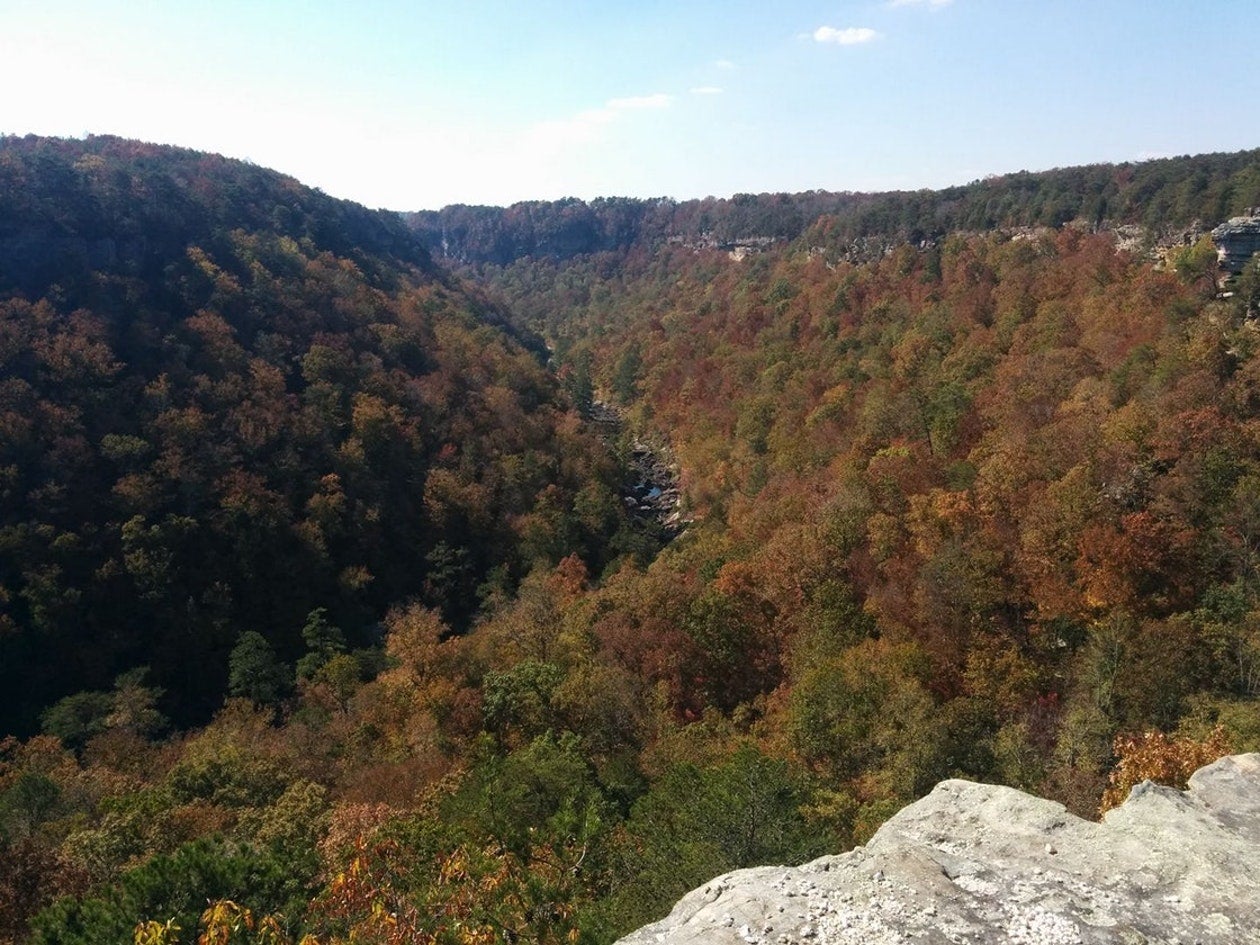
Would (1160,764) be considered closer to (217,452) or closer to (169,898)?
(169,898)

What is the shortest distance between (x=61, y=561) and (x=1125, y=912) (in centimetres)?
5134

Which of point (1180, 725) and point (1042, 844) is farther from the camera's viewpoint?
point (1180, 725)

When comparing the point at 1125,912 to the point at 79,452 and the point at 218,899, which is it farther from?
the point at 79,452

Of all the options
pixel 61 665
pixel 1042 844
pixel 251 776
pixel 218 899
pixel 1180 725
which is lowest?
pixel 61 665

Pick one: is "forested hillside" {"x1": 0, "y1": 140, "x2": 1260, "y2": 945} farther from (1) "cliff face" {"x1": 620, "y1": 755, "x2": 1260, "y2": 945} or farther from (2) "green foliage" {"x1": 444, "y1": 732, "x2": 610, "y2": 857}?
(1) "cliff face" {"x1": 620, "y1": 755, "x2": 1260, "y2": 945}

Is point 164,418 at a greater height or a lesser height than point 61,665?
greater

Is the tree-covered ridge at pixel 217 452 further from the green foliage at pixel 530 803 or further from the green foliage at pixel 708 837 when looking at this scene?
the green foliage at pixel 708 837

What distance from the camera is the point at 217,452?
53.5m

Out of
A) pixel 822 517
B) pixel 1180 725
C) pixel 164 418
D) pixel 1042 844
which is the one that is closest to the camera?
pixel 1042 844

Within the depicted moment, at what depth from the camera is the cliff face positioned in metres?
6.98

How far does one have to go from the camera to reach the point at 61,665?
42.9m

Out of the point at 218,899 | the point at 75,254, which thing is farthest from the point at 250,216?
the point at 218,899

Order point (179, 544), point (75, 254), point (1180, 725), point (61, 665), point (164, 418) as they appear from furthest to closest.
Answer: point (75, 254)
point (164, 418)
point (179, 544)
point (61, 665)
point (1180, 725)

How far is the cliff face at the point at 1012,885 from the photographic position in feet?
22.9
